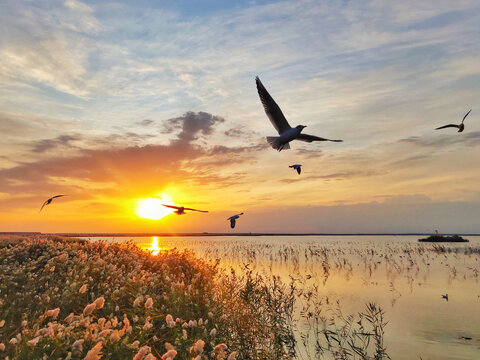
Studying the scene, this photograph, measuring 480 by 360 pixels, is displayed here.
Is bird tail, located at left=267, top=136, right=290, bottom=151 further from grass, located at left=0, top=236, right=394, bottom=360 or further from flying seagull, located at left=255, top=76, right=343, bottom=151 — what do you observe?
grass, located at left=0, top=236, right=394, bottom=360

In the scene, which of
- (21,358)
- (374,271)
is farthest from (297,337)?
(374,271)

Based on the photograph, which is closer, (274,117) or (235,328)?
(235,328)

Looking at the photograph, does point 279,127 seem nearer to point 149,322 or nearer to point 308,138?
point 308,138

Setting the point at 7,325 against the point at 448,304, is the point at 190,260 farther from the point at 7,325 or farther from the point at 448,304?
the point at 448,304

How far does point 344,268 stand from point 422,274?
5265mm

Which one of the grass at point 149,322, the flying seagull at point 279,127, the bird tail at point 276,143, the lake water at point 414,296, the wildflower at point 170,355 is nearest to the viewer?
the wildflower at point 170,355

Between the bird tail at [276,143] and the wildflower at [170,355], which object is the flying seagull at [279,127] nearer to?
the bird tail at [276,143]

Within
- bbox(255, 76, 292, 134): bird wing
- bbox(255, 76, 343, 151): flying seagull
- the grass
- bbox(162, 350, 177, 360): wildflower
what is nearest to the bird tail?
bbox(255, 76, 343, 151): flying seagull

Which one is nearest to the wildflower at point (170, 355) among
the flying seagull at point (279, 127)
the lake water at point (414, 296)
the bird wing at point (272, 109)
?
the flying seagull at point (279, 127)

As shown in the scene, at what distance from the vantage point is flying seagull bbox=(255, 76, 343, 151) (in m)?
9.14

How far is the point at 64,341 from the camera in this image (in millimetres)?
4637

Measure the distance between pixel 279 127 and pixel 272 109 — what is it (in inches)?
23.0

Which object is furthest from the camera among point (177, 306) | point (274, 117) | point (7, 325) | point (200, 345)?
point (274, 117)

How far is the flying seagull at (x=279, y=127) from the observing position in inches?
360
